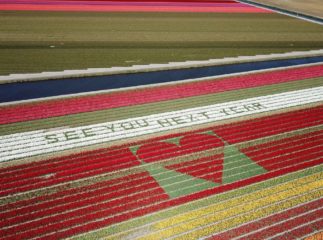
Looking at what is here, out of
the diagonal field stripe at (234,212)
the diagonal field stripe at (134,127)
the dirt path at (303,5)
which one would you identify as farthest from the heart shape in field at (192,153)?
the dirt path at (303,5)

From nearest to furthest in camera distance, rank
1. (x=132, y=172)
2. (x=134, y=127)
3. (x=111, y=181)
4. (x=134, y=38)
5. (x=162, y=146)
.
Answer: (x=111, y=181)
(x=132, y=172)
(x=162, y=146)
(x=134, y=127)
(x=134, y=38)

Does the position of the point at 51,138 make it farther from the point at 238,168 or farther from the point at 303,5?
the point at 303,5

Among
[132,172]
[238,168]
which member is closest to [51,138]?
[132,172]

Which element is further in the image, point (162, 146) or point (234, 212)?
point (162, 146)

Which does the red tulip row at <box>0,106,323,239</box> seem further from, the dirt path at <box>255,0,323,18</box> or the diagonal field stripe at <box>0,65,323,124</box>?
the dirt path at <box>255,0,323,18</box>

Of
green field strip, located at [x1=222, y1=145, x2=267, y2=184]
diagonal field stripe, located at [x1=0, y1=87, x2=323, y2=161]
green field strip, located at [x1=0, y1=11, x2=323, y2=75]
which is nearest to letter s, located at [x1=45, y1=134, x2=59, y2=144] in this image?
diagonal field stripe, located at [x1=0, y1=87, x2=323, y2=161]

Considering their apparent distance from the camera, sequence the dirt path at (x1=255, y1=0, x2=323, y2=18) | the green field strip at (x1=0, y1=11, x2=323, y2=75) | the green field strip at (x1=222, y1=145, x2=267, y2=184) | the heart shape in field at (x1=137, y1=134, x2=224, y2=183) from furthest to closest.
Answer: the dirt path at (x1=255, y1=0, x2=323, y2=18) < the green field strip at (x1=0, y1=11, x2=323, y2=75) < the heart shape in field at (x1=137, y1=134, x2=224, y2=183) < the green field strip at (x1=222, y1=145, x2=267, y2=184)
